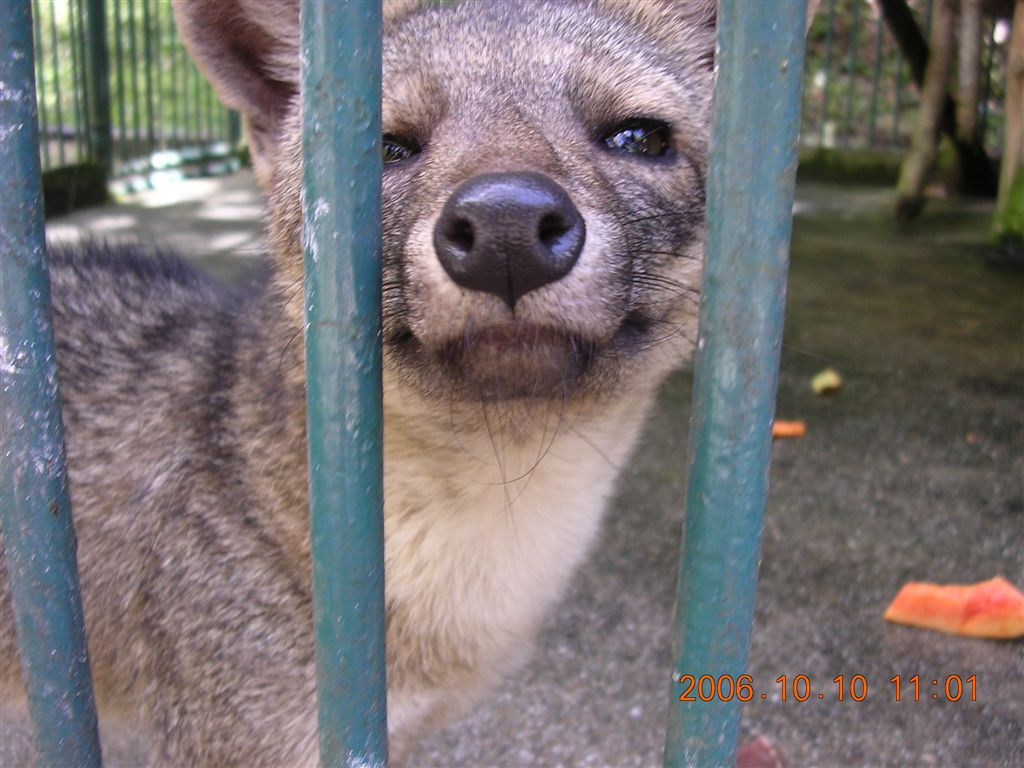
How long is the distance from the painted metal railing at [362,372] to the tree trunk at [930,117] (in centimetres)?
749

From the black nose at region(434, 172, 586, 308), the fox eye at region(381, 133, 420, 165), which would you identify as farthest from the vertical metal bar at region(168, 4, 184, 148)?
Result: the black nose at region(434, 172, 586, 308)

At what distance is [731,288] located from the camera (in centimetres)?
126

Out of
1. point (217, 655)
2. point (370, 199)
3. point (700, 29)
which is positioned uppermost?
point (700, 29)

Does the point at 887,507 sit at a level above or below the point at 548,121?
below

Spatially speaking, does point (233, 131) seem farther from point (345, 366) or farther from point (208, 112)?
point (345, 366)

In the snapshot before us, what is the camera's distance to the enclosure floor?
9.39 feet

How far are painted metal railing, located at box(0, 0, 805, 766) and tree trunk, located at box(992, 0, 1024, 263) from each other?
21.1 ft

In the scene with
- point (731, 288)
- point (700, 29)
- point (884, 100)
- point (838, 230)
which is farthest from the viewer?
point (884, 100)

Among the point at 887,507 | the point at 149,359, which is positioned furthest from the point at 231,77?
the point at 887,507

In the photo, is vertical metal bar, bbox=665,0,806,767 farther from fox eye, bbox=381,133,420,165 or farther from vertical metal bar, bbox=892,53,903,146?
vertical metal bar, bbox=892,53,903,146

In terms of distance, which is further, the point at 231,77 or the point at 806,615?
the point at 806,615

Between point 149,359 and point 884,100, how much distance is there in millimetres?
11518

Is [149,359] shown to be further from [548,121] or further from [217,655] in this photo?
[548,121]

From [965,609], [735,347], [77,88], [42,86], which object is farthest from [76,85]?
[735,347]
